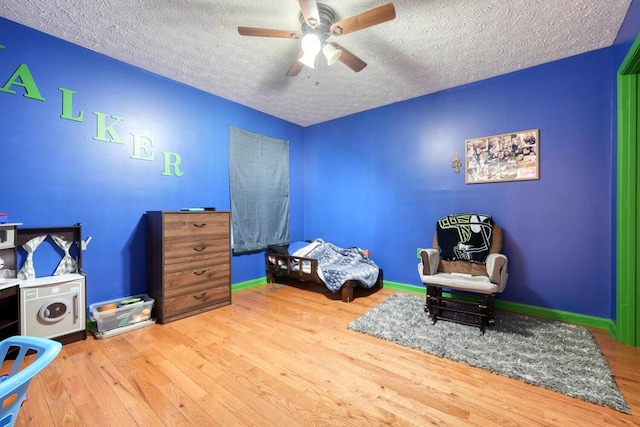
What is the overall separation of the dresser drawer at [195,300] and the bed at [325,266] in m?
0.88

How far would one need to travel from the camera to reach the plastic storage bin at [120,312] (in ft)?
7.09

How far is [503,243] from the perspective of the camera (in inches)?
107

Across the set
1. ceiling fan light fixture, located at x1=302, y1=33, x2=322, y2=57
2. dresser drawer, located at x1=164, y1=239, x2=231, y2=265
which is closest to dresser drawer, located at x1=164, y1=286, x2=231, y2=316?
dresser drawer, located at x1=164, y1=239, x2=231, y2=265

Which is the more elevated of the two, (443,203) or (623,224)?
(443,203)

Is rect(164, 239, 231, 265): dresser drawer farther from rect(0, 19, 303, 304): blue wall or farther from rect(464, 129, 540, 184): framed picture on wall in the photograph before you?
rect(464, 129, 540, 184): framed picture on wall

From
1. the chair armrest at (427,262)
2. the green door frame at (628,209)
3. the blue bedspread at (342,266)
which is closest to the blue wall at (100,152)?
the blue bedspread at (342,266)

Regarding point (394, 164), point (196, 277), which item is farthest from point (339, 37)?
point (196, 277)

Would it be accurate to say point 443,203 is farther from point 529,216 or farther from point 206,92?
point 206,92

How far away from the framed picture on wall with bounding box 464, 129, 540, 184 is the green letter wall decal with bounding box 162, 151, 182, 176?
10.5 ft

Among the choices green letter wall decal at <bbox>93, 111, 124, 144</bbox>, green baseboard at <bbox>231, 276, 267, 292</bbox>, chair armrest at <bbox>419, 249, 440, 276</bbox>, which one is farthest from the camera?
green baseboard at <bbox>231, 276, 267, 292</bbox>

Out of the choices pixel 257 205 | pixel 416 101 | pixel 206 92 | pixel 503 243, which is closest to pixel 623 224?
pixel 503 243

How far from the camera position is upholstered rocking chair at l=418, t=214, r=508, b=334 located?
2.24 m

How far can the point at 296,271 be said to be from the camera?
3404 millimetres

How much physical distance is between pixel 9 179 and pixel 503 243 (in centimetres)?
432
